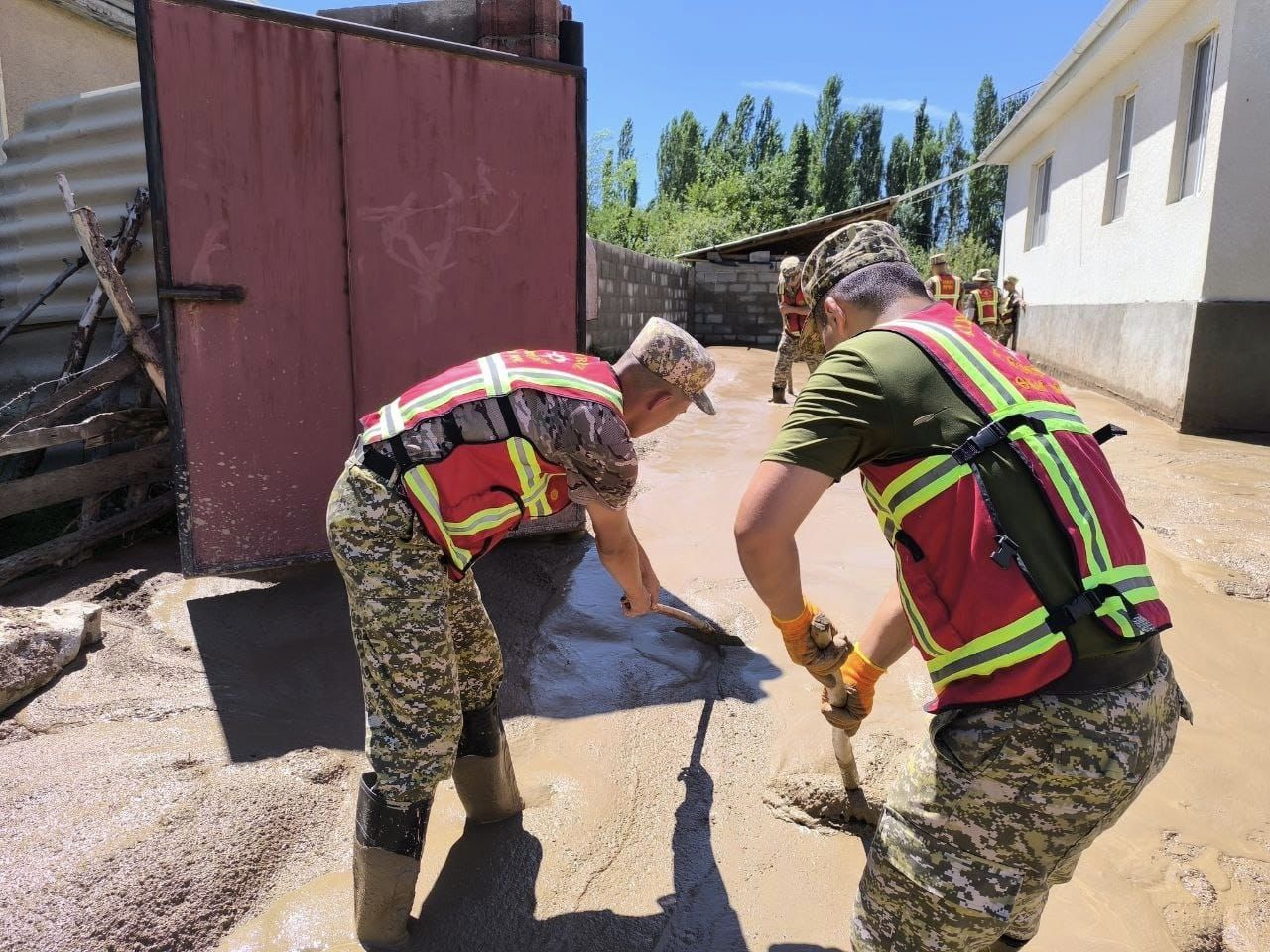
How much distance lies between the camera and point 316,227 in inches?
145

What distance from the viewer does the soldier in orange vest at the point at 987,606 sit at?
133 centimetres

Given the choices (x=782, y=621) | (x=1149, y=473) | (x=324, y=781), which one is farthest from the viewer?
(x=1149, y=473)

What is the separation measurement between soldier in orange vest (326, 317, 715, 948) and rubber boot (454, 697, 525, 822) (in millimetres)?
335

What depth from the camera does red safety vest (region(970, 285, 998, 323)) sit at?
10.7 meters

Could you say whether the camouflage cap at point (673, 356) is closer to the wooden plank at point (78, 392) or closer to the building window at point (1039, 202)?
the wooden plank at point (78, 392)

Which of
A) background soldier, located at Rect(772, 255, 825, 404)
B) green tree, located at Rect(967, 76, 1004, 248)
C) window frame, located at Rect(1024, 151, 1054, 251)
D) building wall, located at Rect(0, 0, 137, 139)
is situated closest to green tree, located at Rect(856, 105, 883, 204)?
green tree, located at Rect(967, 76, 1004, 248)

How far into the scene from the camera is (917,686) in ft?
10.5

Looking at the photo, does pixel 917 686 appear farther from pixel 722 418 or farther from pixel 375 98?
pixel 722 418

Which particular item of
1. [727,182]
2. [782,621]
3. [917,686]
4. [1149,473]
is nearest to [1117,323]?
[1149,473]

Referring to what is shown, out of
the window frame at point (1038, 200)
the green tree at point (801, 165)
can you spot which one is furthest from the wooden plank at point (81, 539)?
the green tree at point (801, 165)

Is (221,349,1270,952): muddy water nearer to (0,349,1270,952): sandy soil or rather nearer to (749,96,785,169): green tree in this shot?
(0,349,1270,952): sandy soil

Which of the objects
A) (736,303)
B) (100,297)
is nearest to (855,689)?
(100,297)

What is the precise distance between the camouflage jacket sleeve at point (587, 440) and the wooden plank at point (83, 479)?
319cm

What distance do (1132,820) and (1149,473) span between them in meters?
4.17
